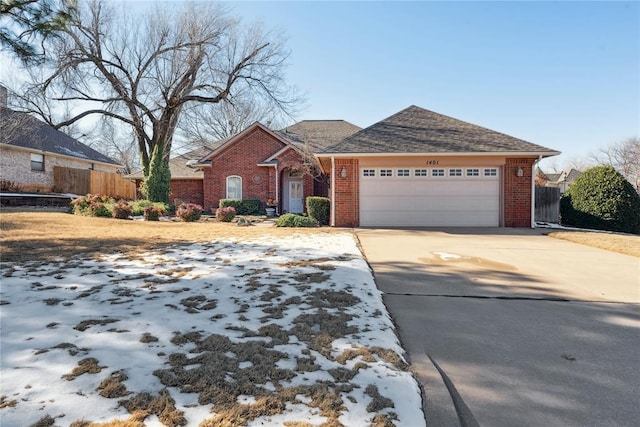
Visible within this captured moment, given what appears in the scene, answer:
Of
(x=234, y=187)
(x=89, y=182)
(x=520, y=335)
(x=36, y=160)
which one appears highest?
(x=36, y=160)

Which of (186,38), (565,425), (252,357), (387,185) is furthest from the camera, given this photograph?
(186,38)

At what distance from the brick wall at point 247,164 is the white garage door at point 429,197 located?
333 inches

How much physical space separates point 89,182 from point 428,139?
21951 mm

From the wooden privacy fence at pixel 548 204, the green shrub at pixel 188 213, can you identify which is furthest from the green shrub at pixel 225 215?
the wooden privacy fence at pixel 548 204

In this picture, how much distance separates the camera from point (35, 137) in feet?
66.9

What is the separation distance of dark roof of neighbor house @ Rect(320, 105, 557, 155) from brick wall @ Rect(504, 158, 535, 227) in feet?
1.87

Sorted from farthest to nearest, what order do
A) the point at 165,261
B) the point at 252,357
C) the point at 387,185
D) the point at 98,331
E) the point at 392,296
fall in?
the point at 387,185
the point at 165,261
the point at 392,296
the point at 98,331
the point at 252,357

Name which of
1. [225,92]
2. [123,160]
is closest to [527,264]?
[225,92]

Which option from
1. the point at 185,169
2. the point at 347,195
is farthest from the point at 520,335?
the point at 185,169

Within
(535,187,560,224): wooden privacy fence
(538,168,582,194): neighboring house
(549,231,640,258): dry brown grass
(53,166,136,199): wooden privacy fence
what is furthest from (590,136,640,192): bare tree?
(53,166,136,199): wooden privacy fence

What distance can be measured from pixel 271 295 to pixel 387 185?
9092mm

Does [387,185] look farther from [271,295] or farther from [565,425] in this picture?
[565,425]

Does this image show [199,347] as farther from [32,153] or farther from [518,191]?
[32,153]

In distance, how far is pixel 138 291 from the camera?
162 inches
